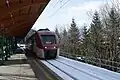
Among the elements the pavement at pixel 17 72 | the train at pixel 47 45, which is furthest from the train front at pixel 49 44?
the pavement at pixel 17 72

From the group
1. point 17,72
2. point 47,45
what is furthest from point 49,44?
point 17,72

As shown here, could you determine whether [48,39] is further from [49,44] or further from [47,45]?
[47,45]

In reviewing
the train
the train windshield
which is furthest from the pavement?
the train windshield

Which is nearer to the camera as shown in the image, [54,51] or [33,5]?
[33,5]

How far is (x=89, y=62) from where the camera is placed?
23.5 m

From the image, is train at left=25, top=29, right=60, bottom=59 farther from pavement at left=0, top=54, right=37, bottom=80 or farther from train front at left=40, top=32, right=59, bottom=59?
pavement at left=0, top=54, right=37, bottom=80

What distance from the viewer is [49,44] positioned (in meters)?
32.5

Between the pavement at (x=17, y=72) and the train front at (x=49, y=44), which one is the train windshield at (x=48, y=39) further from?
the pavement at (x=17, y=72)

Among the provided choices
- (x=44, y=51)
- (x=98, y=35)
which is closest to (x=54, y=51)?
(x=44, y=51)

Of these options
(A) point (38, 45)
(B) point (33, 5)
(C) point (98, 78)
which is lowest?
(C) point (98, 78)

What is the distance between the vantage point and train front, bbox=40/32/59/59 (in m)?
32.2

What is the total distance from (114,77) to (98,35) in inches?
1287

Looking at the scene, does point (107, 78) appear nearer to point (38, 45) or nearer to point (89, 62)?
point (89, 62)

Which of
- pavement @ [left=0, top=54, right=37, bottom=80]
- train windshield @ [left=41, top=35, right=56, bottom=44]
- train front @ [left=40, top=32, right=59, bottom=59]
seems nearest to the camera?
pavement @ [left=0, top=54, right=37, bottom=80]
